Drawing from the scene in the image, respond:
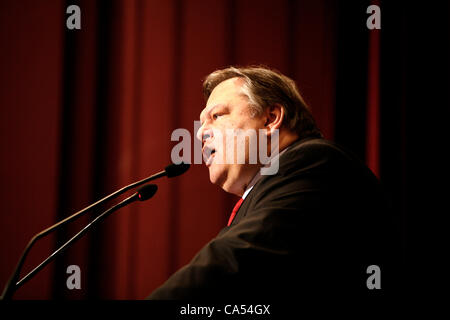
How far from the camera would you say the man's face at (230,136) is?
1185 mm

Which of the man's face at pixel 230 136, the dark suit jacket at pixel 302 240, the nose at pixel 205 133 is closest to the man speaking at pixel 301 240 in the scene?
the dark suit jacket at pixel 302 240

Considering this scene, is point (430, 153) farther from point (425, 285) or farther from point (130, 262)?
point (130, 262)

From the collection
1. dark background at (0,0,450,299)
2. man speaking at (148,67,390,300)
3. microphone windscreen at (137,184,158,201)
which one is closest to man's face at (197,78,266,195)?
man speaking at (148,67,390,300)

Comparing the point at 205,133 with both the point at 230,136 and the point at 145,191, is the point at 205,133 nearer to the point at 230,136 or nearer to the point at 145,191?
the point at 230,136

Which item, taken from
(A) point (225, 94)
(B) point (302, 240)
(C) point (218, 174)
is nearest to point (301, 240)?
(B) point (302, 240)

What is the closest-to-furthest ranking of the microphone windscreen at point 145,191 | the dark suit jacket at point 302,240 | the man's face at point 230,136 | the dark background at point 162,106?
the dark suit jacket at point 302,240 < the microphone windscreen at point 145,191 < the man's face at point 230,136 < the dark background at point 162,106

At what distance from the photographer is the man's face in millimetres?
1185

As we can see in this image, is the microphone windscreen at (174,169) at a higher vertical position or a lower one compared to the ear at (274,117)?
lower

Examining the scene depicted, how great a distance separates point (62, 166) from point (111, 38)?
2.23 feet

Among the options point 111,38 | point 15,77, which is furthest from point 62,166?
point 111,38

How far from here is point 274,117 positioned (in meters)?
1.22

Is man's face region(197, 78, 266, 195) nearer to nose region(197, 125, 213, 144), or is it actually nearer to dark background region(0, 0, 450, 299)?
nose region(197, 125, 213, 144)

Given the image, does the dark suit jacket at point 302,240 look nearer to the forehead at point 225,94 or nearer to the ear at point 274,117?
the ear at point 274,117
